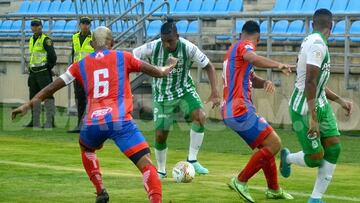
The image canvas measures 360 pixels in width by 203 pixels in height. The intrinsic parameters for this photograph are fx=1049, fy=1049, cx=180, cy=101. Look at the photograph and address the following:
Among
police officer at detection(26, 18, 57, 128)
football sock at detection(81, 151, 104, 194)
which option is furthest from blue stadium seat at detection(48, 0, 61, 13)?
football sock at detection(81, 151, 104, 194)

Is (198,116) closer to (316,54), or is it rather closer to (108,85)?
(316,54)

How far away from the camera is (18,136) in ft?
68.4

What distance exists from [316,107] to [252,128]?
123 cm

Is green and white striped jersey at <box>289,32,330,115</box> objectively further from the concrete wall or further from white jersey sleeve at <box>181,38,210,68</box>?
the concrete wall

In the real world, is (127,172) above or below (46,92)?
below

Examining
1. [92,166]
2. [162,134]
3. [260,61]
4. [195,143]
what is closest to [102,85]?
[92,166]

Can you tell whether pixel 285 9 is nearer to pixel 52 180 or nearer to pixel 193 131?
pixel 193 131

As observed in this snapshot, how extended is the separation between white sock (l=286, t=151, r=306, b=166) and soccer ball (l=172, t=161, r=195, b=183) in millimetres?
1992

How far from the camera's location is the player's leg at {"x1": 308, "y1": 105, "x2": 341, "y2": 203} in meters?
11.0

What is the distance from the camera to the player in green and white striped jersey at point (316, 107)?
10.7 metres

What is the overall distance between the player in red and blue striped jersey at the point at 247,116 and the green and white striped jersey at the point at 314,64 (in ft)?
1.58

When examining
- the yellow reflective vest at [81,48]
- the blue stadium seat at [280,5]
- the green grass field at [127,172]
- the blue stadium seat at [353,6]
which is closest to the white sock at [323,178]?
the green grass field at [127,172]

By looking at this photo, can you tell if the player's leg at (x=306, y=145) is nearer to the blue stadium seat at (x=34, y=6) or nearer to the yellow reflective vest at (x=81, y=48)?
the yellow reflective vest at (x=81, y=48)

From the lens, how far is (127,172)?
14609 mm
